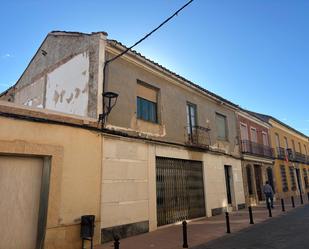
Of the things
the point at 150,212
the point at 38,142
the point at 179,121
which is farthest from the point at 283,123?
the point at 38,142

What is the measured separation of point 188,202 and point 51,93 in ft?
23.7

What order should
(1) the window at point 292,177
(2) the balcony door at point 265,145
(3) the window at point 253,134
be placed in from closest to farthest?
(3) the window at point 253,134 < (2) the balcony door at point 265,145 < (1) the window at point 292,177

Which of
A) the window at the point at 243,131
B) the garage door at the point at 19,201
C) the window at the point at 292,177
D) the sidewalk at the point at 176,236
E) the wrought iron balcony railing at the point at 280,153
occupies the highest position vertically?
the window at the point at 243,131

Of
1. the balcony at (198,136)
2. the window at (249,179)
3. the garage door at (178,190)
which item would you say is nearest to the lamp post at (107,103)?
the garage door at (178,190)

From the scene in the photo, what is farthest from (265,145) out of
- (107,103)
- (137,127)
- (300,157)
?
(107,103)

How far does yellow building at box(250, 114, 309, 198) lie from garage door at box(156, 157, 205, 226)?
10898 mm

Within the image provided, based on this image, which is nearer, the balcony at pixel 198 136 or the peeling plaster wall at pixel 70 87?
the peeling plaster wall at pixel 70 87

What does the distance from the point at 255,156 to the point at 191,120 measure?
7.49 metres

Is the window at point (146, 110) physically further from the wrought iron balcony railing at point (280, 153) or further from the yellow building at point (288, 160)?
the wrought iron balcony railing at point (280, 153)

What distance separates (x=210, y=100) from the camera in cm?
1430

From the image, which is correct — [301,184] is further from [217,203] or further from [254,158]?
[217,203]

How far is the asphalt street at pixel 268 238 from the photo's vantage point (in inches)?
255

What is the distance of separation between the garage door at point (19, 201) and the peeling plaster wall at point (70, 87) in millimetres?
2700

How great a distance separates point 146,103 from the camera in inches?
407
